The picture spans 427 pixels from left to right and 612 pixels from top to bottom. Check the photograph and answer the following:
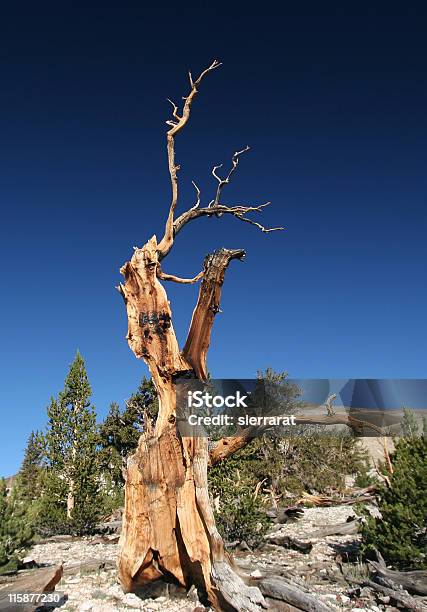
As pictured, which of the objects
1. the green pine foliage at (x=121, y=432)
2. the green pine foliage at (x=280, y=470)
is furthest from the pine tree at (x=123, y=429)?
the green pine foliage at (x=280, y=470)

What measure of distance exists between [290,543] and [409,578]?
406 centimetres

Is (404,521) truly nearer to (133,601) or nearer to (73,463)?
(133,601)

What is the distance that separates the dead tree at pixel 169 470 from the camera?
6723 mm

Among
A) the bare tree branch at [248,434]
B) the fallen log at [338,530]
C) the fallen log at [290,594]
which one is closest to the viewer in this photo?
the fallen log at [290,594]

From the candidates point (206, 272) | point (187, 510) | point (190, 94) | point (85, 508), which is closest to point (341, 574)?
point (187, 510)

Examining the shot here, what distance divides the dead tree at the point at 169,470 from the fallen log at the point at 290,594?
30cm

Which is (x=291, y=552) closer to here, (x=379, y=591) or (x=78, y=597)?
(x=379, y=591)

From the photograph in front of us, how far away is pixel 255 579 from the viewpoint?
22.0 ft

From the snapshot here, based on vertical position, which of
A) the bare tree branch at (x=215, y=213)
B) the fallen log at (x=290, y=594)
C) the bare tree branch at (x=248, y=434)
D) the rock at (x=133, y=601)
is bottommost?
the rock at (x=133, y=601)

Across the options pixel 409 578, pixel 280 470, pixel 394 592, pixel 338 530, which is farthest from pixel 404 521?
pixel 280 470

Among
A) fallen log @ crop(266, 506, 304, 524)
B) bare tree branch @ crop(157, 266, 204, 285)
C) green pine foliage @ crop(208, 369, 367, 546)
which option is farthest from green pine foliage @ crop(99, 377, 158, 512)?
bare tree branch @ crop(157, 266, 204, 285)

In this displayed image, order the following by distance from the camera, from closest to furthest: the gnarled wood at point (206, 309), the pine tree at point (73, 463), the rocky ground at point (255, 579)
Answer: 1. the rocky ground at point (255, 579)
2. the gnarled wood at point (206, 309)
3. the pine tree at point (73, 463)

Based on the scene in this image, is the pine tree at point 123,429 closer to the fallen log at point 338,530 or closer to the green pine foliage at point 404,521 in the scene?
the fallen log at point 338,530

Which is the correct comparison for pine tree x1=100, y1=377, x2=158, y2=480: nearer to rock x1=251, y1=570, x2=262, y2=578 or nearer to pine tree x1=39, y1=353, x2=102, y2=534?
pine tree x1=39, y1=353, x2=102, y2=534
